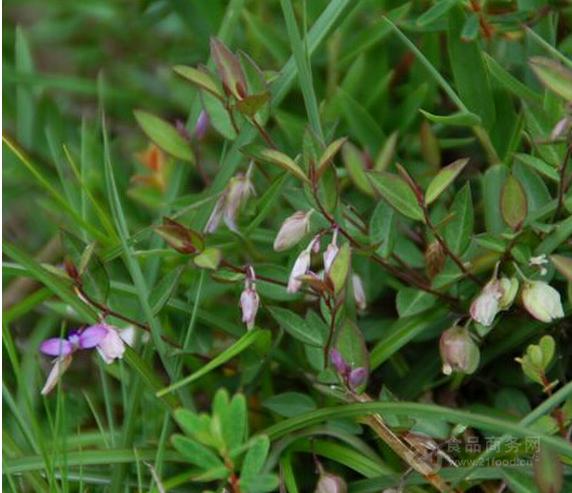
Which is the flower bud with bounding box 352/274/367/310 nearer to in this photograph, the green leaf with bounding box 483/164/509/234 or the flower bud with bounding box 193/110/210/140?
the green leaf with bounding box 483/164/509/234

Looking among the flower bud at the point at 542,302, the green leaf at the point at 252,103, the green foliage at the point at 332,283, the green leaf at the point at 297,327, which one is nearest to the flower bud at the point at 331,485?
the green foliage at the point at 332,283

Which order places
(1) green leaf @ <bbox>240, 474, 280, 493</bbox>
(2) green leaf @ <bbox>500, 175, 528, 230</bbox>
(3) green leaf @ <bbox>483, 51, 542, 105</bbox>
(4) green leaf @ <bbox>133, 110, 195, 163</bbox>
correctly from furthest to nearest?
(4) green leaf @ <bbox>133, 110, 195, 163</bbox> → (3) green leaf @ <bbox>483, 51, 542, 105</bbox> → (2) green leaf @ <bbox>500, 175, 528, 230</bbox> → (1) green leaf @ <bbox>240, 474, 280, 493</bbox>

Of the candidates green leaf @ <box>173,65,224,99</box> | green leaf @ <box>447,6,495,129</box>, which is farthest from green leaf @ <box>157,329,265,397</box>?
green leaf @ <box>447,6,495,129</box>

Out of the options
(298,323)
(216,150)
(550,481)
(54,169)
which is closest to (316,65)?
(216,150)

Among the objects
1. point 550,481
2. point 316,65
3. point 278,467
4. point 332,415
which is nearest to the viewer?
point 550,481

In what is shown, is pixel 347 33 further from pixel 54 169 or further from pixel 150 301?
pixel 150 301

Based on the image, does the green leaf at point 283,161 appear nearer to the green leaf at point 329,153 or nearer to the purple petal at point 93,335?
the green leaf at point 329,153
